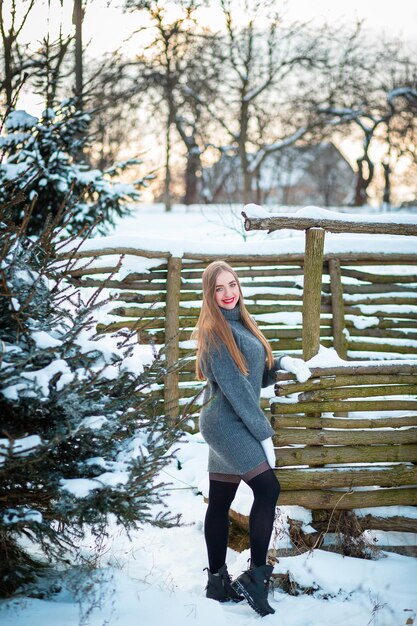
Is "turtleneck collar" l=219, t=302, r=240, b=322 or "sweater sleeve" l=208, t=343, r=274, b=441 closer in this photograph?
"sweater sleeve" l=208, t=343, r=274, b=441

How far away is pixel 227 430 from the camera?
3.45m

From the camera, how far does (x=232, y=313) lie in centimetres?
367

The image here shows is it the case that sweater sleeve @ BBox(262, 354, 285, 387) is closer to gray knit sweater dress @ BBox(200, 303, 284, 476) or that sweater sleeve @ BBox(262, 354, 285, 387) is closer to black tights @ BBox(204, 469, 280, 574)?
gray knit sweater dress @ BBox(200, 303, 284, 476)

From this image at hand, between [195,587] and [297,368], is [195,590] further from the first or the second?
[297,368]

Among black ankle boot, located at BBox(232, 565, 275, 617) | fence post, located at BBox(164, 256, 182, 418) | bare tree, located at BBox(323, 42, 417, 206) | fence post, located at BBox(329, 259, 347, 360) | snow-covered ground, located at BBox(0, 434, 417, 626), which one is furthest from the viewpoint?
bare tree, located at BBox(323, 42, 417, 206)

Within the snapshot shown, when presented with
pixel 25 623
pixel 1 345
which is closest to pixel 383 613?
pixel 25 623

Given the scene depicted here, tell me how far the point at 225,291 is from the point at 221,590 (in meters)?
1.61

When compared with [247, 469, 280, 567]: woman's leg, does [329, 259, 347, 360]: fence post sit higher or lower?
higher

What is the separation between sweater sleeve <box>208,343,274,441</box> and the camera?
3407mm

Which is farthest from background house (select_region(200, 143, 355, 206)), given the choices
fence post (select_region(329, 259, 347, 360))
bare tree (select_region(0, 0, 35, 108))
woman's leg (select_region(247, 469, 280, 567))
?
woman's leg (select_region(247, 469, 280, 567))

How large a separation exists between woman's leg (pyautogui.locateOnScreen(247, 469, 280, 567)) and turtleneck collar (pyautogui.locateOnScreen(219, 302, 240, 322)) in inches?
33.6

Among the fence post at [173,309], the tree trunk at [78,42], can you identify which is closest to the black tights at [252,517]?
the fence post at [173,309]

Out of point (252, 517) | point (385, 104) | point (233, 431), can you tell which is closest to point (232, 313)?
point (233, 431)

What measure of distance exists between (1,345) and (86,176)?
5101 millimetres
